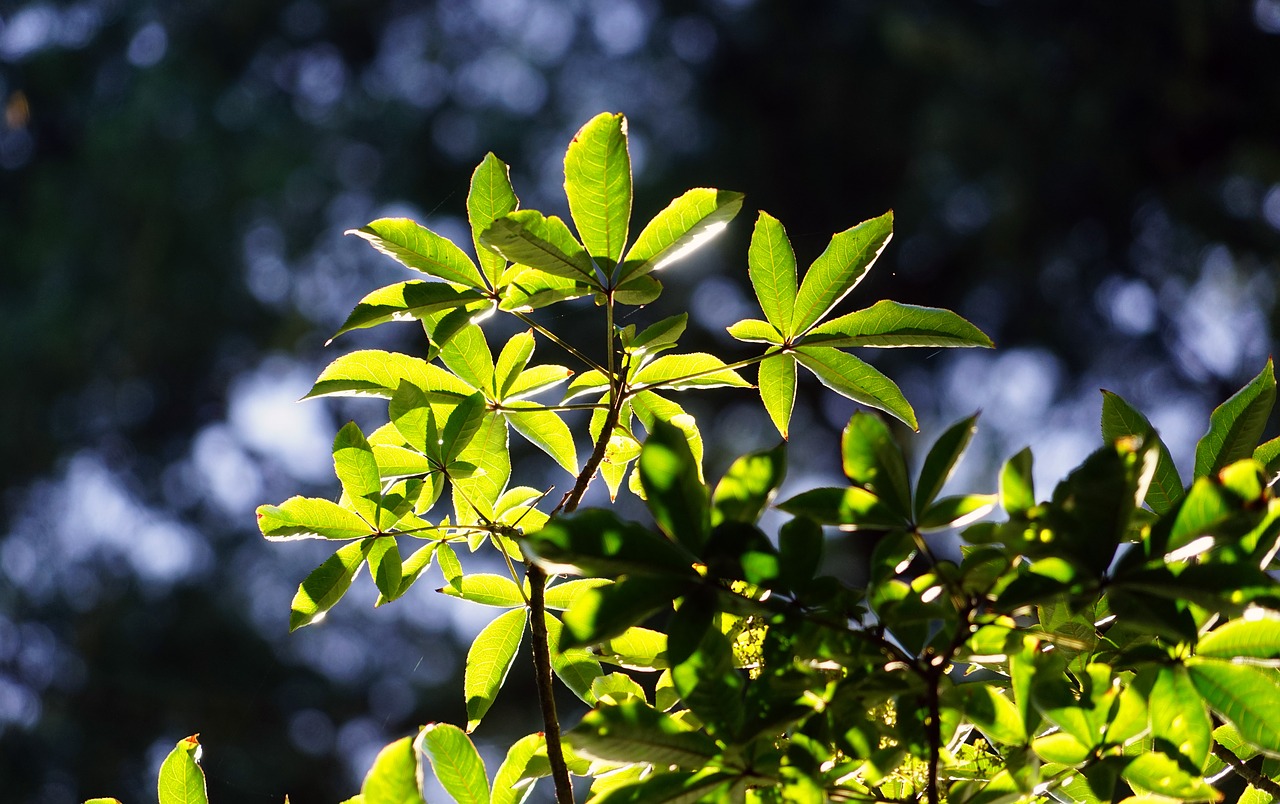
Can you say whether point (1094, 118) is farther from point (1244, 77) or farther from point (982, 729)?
point (982, 729)

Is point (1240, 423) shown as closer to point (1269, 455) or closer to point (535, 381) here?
point (1269, 455)

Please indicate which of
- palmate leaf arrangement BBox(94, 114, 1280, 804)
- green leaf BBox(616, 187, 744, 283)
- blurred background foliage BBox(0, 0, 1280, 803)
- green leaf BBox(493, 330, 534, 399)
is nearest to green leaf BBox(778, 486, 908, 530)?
palmate leaf arrangement BBox(94, 114, 1280, 804)

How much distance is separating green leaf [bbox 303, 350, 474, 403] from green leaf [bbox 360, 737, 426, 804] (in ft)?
1.10

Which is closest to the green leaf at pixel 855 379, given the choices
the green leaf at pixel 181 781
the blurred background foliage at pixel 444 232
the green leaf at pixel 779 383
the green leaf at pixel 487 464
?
the green leaf at pixel 779 383

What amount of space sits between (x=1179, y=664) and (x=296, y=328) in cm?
615

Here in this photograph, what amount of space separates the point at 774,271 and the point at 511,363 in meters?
0.22

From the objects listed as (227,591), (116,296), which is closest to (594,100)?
(116,296)

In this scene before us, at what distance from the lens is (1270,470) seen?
2.12 ft

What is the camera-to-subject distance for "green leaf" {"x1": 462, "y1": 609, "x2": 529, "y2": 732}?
764 millimetres

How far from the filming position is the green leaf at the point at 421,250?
698mm

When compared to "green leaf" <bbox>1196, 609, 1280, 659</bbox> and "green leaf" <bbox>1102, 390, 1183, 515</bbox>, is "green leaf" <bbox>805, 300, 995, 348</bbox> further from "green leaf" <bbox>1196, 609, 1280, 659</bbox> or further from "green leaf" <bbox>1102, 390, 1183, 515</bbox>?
"green leaf" <bbox>1196, 609, 1280, 659</bbox>

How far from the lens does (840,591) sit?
0.47m

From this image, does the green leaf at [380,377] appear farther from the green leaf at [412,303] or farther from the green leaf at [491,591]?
the green leaf at [491,591]

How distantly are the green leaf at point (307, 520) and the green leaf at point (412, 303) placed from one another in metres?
0.12
